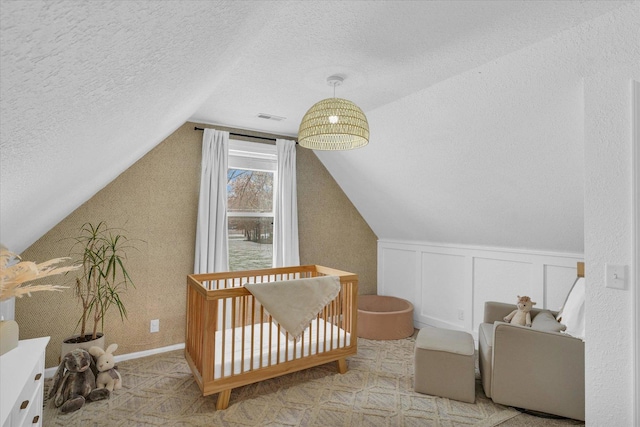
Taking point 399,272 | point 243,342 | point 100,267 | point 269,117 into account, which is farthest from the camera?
point 399,272

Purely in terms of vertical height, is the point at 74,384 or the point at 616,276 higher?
the point at 616,276

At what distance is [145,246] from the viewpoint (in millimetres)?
3076

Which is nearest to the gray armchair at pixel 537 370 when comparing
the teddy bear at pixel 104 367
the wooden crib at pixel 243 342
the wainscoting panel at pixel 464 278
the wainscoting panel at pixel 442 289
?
the wainscoting panel at pixel 464 278

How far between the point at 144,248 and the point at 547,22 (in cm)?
337

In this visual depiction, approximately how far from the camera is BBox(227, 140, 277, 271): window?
362 centimetres

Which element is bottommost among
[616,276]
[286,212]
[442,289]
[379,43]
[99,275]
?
[442,289]

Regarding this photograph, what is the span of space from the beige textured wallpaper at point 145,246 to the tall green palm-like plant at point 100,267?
0.20 feet

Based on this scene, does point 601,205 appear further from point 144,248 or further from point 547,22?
point 144,248

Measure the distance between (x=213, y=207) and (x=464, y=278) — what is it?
8.98ft

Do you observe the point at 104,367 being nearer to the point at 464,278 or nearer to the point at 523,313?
the point at 523,313

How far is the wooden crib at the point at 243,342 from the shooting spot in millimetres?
2215

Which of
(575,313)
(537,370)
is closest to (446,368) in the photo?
(537,370)

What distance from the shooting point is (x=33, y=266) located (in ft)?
3.37

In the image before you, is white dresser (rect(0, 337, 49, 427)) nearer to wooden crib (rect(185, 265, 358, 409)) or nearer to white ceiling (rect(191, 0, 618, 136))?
wooden crib (rect(185, 265, 358, 409))
